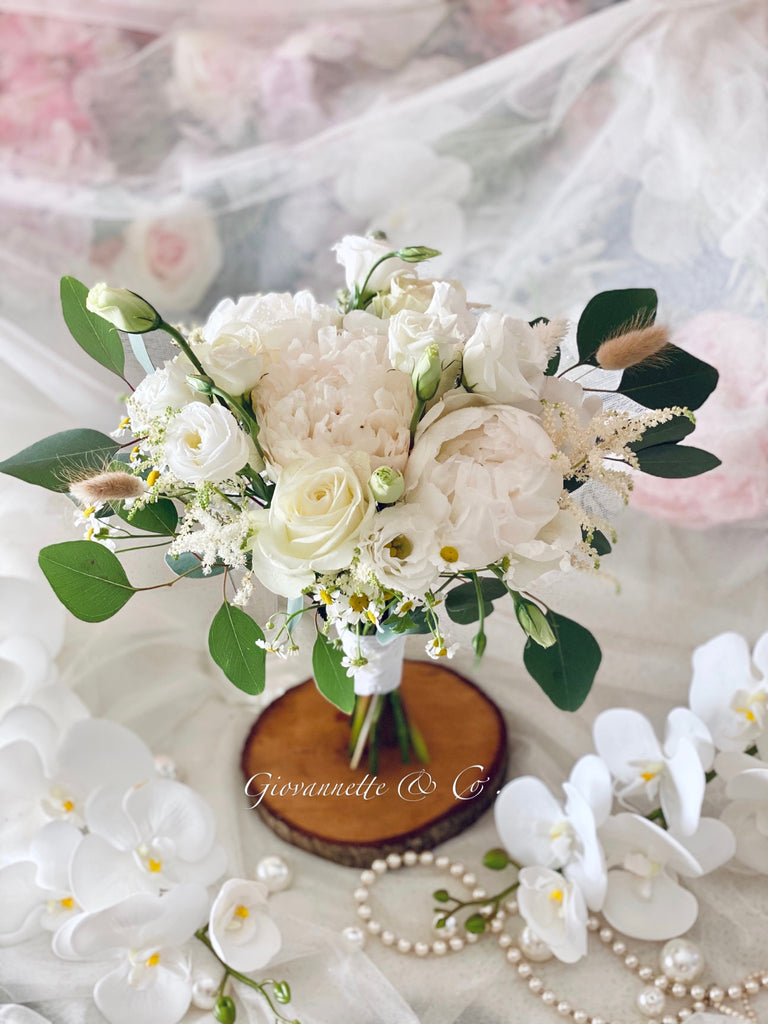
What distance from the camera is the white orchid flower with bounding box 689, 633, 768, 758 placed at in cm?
87

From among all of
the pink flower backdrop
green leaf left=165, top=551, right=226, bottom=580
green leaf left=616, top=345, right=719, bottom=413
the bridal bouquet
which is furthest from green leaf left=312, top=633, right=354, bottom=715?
the pink flower backdrop

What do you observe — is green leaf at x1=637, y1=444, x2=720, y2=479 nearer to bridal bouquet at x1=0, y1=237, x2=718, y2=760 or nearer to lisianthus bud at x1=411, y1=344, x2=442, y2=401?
bridal bouquet at x1=0, y1=237, x2=718, y2=760

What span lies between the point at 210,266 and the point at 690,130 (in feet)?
2.52

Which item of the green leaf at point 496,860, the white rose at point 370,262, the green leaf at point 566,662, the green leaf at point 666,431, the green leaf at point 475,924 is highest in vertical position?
the white rose at point 370,262

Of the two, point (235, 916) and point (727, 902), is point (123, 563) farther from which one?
point (727, 902)

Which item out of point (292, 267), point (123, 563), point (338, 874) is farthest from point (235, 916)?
point (292, 267)

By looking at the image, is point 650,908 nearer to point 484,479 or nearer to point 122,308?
point 484,479

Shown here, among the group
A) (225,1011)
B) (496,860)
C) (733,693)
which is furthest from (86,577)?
(733,693)

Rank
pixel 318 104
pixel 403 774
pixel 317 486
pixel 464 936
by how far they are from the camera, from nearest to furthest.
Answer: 1. pixel 317 486
2. pixel 464 936
3. pixel 403 774
4. pixel 318 104

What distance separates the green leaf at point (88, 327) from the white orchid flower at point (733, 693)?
654mm

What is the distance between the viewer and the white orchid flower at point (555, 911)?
32.0 inches

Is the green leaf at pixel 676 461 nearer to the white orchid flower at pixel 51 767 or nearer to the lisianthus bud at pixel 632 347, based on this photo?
the lisianthus bud at pixel 632 347

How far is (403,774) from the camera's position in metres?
0.97

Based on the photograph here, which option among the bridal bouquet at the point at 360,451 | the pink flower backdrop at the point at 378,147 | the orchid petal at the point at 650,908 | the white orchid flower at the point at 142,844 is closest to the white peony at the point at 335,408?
the bridal bouquet at the point at 360,451
